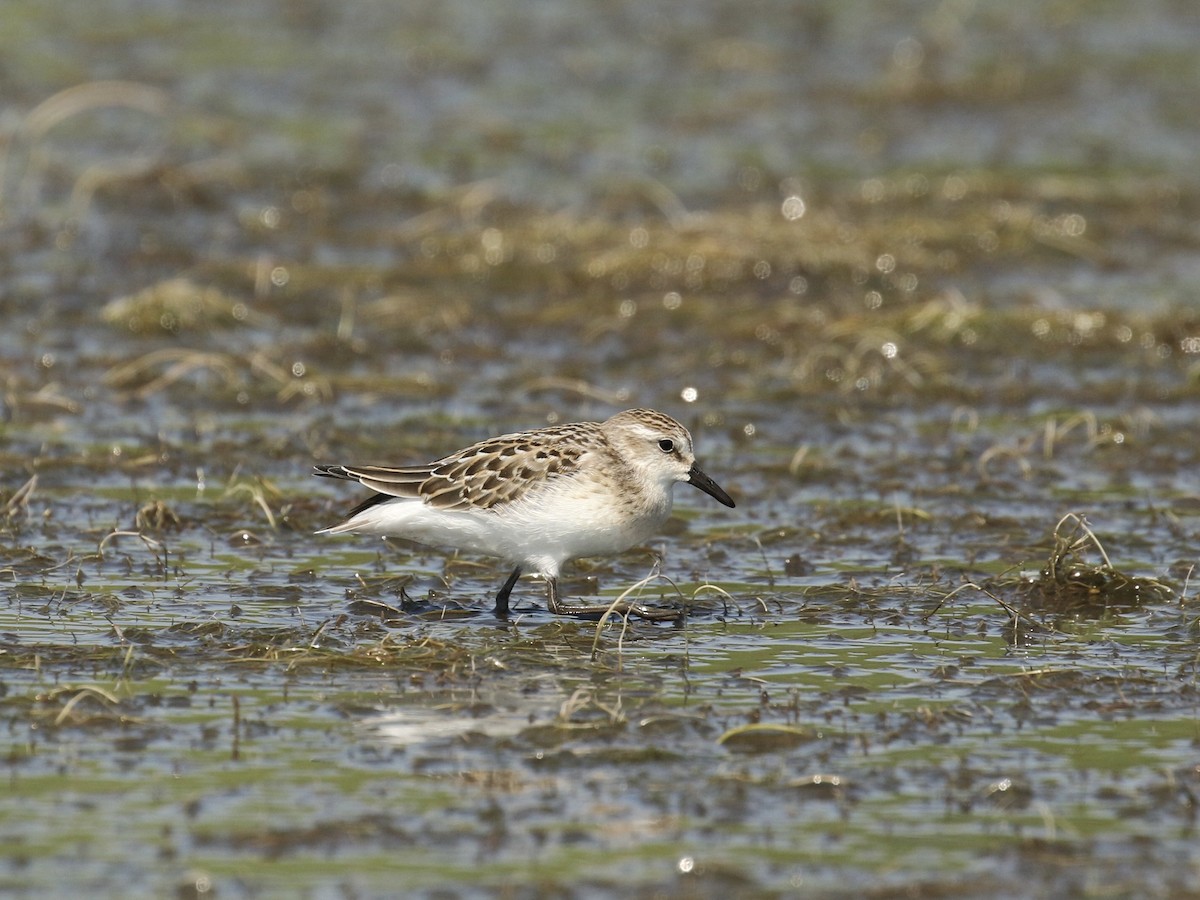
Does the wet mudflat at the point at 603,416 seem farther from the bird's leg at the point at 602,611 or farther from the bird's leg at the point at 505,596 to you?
the bird's leg at the point at 602,611

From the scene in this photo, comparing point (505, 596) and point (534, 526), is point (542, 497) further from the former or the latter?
point (505, 596)

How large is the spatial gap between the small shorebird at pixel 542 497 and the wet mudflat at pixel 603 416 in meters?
0.46

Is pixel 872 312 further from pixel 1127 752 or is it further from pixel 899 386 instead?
pixel 1127 752

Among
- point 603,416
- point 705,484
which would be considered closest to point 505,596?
point 705,484

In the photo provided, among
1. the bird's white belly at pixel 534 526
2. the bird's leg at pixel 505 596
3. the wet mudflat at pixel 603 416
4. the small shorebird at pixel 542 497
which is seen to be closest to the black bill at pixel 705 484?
the small shorebird at pixel 542 497

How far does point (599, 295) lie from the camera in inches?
782

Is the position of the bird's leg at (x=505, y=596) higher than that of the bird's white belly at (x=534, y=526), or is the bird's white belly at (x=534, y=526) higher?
the bird's white belly at (x=534, y=526)

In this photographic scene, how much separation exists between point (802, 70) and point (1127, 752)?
2099 centimetres

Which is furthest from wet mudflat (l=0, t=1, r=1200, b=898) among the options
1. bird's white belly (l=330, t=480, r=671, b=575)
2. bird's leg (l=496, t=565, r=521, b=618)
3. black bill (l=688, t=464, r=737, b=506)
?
black bill (l=688, t=464, r=737, b=506)

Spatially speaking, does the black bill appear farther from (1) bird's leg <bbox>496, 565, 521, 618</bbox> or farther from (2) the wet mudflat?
(1) bird's leg <bbox>496, 565, 521, 618</bbox>

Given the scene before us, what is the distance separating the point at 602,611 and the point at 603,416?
4905 millimetres

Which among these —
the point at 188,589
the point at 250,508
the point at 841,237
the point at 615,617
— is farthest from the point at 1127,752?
the point at 841,237

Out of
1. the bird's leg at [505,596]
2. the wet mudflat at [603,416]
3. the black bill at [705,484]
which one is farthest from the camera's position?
the black bill at [705,484]

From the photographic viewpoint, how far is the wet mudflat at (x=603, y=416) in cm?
867
